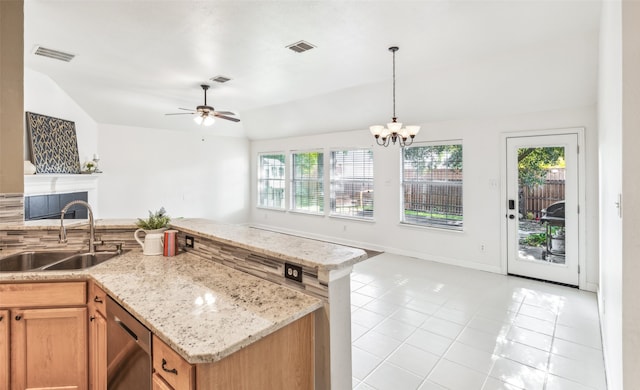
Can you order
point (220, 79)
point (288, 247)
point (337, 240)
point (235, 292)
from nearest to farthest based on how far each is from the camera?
point (235, 292) → point (288, 247) → point (220, 79) → point (337, 240)

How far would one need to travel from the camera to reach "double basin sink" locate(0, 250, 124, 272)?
2.20 m

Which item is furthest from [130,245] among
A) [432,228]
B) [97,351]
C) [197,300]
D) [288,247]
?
[432,228]

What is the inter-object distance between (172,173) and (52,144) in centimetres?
257

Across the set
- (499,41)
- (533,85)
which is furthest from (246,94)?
(533,85)

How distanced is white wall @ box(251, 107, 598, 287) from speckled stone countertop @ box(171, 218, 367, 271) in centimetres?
396

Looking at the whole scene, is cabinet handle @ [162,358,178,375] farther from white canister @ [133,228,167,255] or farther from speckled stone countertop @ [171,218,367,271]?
white canister @ [133,228,167,255]

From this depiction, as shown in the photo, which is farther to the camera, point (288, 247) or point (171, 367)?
point (288, 247)

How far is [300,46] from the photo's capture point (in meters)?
3.49

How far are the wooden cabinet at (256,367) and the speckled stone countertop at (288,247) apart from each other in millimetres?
265

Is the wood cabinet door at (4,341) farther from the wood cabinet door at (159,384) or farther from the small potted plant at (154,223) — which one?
the wood cabinet door at (159,384)

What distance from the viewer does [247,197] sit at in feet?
29.5

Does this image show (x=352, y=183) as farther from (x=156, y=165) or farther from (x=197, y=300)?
(x=197, y=300)

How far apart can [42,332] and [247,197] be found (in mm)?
7252

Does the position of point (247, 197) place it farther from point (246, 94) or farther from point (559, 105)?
point (559, 105)
